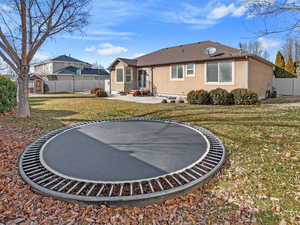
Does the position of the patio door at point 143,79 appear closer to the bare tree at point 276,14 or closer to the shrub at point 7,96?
the shrub at point 7,96

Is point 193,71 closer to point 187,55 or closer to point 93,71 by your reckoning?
point 187,55

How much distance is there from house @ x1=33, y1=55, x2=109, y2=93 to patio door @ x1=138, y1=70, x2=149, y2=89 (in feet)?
15.6

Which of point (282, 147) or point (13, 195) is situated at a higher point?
Result: point (282, 147)

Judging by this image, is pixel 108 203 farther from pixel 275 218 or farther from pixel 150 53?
pixel 150 53

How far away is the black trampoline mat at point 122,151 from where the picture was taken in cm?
296

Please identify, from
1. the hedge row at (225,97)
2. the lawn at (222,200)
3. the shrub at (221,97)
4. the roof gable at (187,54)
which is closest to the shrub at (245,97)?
the hedge row at (225,97)

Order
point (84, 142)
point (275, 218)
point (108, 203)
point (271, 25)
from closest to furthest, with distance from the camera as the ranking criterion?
point (275, 218) → point (108, 203) → point (84, 142) → point (271, 25)

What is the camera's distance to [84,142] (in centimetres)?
441

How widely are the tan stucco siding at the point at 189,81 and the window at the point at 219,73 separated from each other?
28 centimetres

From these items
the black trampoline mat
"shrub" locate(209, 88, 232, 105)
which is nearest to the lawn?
the black trampoline mat

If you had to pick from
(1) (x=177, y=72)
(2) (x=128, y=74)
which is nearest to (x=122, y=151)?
(1) (x=177, y=72)

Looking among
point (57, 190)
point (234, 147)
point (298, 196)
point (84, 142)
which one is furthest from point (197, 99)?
point (57, 190)

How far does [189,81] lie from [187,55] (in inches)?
92.2

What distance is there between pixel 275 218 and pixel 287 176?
1115 mm
